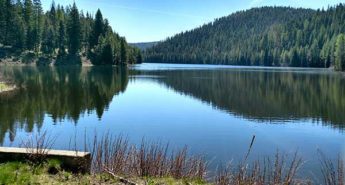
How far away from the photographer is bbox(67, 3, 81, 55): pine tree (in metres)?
187

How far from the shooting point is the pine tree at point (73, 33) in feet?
615

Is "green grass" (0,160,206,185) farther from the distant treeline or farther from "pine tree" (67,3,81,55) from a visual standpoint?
"pine tree" (67,3,81,55)

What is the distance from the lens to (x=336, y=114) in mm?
50281

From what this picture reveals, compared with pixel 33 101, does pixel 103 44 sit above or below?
above

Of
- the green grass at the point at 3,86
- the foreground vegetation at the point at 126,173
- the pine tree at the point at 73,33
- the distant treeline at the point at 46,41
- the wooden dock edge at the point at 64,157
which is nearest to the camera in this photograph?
the foreground vegetation at the point at 126,173

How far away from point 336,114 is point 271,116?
25.9 feet

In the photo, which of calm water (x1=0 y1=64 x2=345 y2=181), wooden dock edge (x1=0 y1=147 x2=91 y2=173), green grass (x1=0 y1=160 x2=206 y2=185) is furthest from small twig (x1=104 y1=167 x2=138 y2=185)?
calm water (x1=0 y1=64 x2=345 y2=181)

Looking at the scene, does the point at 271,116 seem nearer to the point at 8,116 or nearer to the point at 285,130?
the point at 285,130

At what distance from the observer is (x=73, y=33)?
190125 millimetres

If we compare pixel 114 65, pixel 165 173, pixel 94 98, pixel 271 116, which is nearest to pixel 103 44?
pixel 114 65

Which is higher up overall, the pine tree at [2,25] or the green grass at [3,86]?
the pine tree at [2,25]

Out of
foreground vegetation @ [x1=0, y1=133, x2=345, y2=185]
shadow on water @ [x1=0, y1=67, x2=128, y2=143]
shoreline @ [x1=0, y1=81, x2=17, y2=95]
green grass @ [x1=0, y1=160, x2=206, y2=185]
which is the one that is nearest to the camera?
green grass @ [x1=0, y1=160, x2=206, y2=185]

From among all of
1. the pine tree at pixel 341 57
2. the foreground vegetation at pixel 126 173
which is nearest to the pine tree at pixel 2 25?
the pine tree at pixel 341 57

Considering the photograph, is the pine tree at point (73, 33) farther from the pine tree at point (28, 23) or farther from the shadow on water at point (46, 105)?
the shadow on water at point (46, 105)
